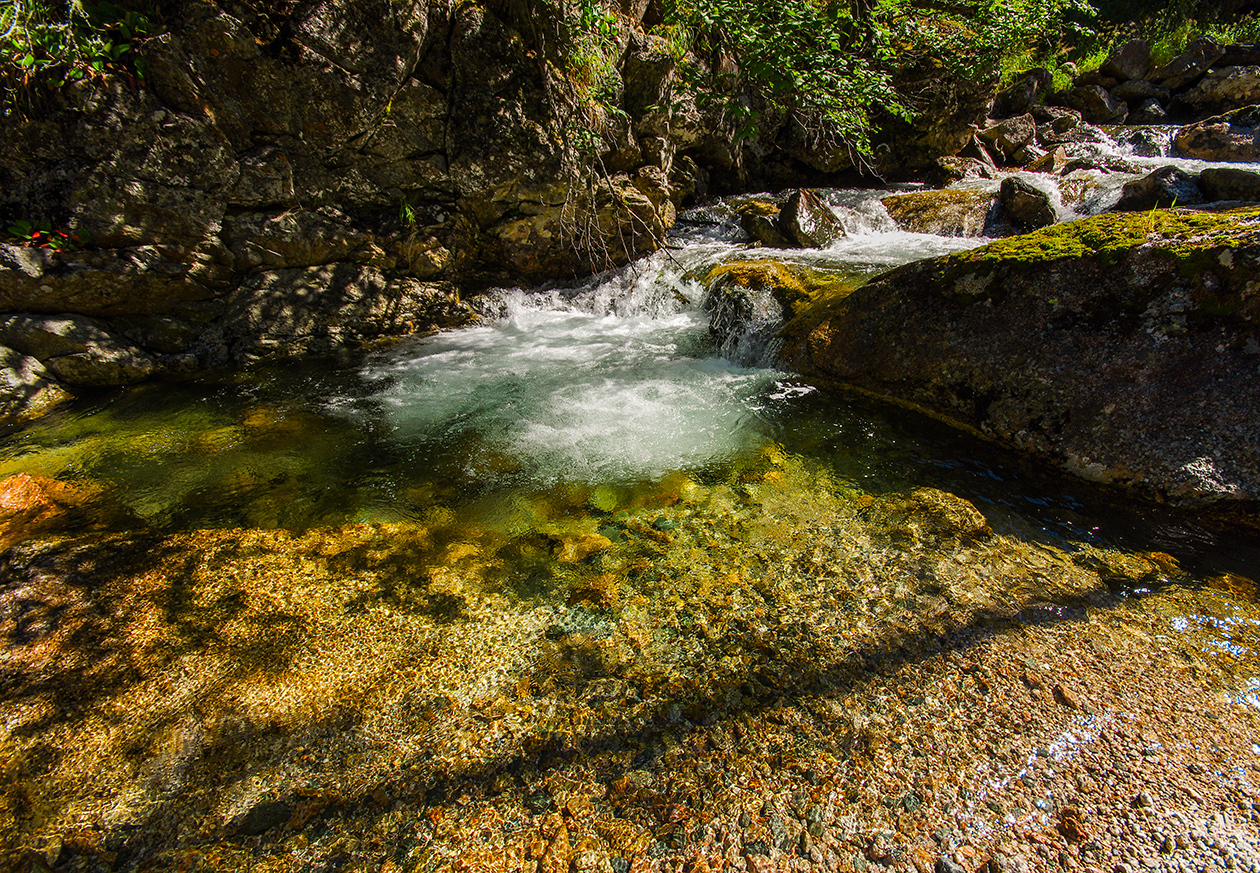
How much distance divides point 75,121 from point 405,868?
6553 millimetres

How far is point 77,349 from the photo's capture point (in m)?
4.43

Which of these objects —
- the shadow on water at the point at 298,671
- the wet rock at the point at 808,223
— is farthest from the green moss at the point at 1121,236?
the wet rock at the point at 808,223

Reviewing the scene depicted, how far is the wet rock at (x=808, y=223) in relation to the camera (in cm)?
A: 777

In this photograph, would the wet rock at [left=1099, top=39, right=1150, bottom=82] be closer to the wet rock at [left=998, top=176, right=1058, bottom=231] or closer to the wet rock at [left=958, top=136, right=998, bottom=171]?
the wet rock at [left=958, top=136, right=998, bottom=171]

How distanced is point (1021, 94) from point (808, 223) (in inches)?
445

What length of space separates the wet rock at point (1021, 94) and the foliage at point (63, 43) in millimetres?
17854

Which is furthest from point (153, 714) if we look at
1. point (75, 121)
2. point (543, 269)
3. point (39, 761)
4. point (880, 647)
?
point (543, 269)

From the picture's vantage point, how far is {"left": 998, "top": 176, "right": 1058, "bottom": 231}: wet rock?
7.63m

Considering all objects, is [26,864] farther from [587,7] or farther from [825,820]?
[587,7]

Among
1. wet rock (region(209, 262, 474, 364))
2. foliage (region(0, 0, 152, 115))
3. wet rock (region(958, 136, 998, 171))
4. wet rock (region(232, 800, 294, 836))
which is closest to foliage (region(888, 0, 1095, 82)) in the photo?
wet rock (region(958, 136, 998, 171))

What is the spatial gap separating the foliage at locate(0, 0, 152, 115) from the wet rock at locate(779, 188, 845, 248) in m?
7.80

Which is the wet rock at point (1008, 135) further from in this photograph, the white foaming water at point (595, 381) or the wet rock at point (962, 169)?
the white foaming water at point (595, 381)

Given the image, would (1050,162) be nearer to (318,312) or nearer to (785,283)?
(785,283)

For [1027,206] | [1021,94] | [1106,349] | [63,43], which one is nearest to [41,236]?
[63,43]
